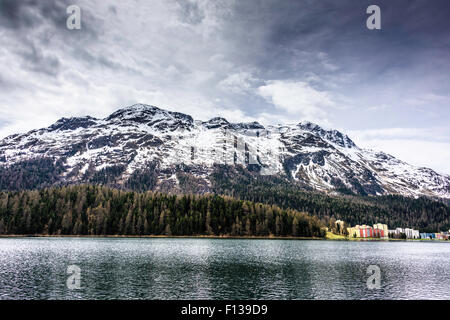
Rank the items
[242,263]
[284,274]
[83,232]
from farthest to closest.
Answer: [83,232], [242,263], [284,274]

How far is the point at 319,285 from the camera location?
5403cm

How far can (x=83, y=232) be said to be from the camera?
19762cm

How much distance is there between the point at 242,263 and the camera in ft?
263
